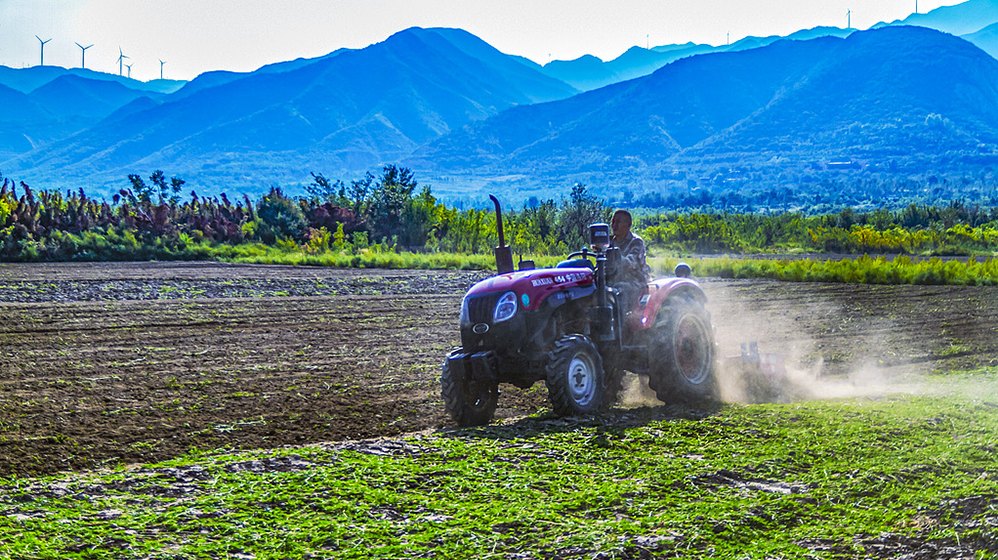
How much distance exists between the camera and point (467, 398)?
28.1 feet

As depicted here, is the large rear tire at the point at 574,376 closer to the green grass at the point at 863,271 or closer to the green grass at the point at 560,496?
Result: the green grass at the point at 560,496

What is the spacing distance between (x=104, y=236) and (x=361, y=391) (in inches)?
1391

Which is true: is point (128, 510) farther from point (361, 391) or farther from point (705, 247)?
point (705, 247)

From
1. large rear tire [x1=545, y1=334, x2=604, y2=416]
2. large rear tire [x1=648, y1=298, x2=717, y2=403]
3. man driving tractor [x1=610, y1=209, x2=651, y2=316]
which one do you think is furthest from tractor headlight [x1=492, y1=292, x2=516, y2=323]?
large rear tire [x1=648, y1=298, x2=717, y2=403]

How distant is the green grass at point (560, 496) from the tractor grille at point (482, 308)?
1055 mm

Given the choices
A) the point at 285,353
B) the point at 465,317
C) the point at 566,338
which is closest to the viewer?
the point at 566,338

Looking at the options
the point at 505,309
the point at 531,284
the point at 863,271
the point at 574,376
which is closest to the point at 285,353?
the point at 505,309

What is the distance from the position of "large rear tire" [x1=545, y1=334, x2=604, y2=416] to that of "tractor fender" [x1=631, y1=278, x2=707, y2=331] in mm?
767

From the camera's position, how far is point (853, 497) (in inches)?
225

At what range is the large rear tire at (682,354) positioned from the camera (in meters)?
→ 9.21

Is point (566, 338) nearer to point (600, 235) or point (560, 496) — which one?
point (600, 235)

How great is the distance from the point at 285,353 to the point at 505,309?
6.56 metres

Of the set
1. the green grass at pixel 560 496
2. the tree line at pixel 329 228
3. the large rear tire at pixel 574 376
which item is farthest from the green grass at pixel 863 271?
the large rear tire at pixel 574 376

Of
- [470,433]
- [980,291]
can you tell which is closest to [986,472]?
[470,433]
